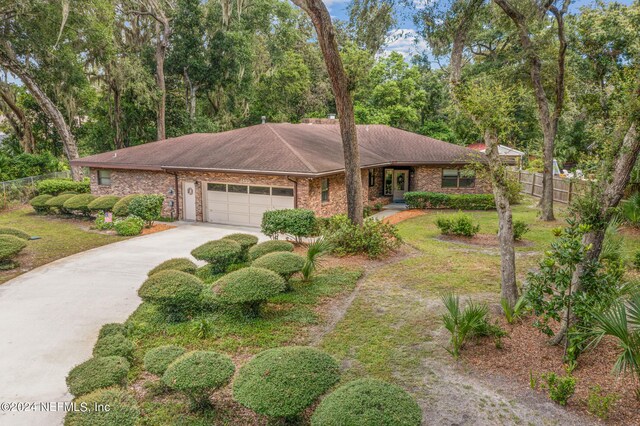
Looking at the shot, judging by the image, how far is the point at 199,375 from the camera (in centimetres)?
529

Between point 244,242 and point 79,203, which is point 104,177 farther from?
point 244,242

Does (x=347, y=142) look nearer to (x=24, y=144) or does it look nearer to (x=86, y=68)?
(x=86, y=68)

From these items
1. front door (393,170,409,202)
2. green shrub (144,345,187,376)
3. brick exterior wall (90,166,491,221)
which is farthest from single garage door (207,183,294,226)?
green shrub (144,345,187,376)

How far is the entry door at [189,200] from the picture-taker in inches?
739

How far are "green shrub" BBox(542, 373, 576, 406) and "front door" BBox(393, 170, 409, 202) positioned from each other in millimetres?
19337

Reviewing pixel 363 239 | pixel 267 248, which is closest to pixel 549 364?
pixel 267 248

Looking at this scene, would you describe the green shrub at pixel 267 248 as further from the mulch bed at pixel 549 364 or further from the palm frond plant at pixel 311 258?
the mulch bed at pixel 549 364

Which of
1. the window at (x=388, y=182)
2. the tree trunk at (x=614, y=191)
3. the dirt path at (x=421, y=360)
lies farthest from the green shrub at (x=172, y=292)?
the window at (x=388, y=182)

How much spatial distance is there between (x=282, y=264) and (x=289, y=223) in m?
4.69

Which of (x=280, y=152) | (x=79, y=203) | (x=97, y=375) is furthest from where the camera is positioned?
(x=79, y=203)

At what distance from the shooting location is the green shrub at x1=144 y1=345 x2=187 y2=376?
5949mm

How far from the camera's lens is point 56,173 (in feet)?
86.8

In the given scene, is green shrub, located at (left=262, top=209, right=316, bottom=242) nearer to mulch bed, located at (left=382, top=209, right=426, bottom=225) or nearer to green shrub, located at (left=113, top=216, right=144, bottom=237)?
green shrub, located at (left=113, top=216, right=144, bottom=237)

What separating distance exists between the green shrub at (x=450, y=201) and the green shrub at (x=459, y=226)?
632 cm
